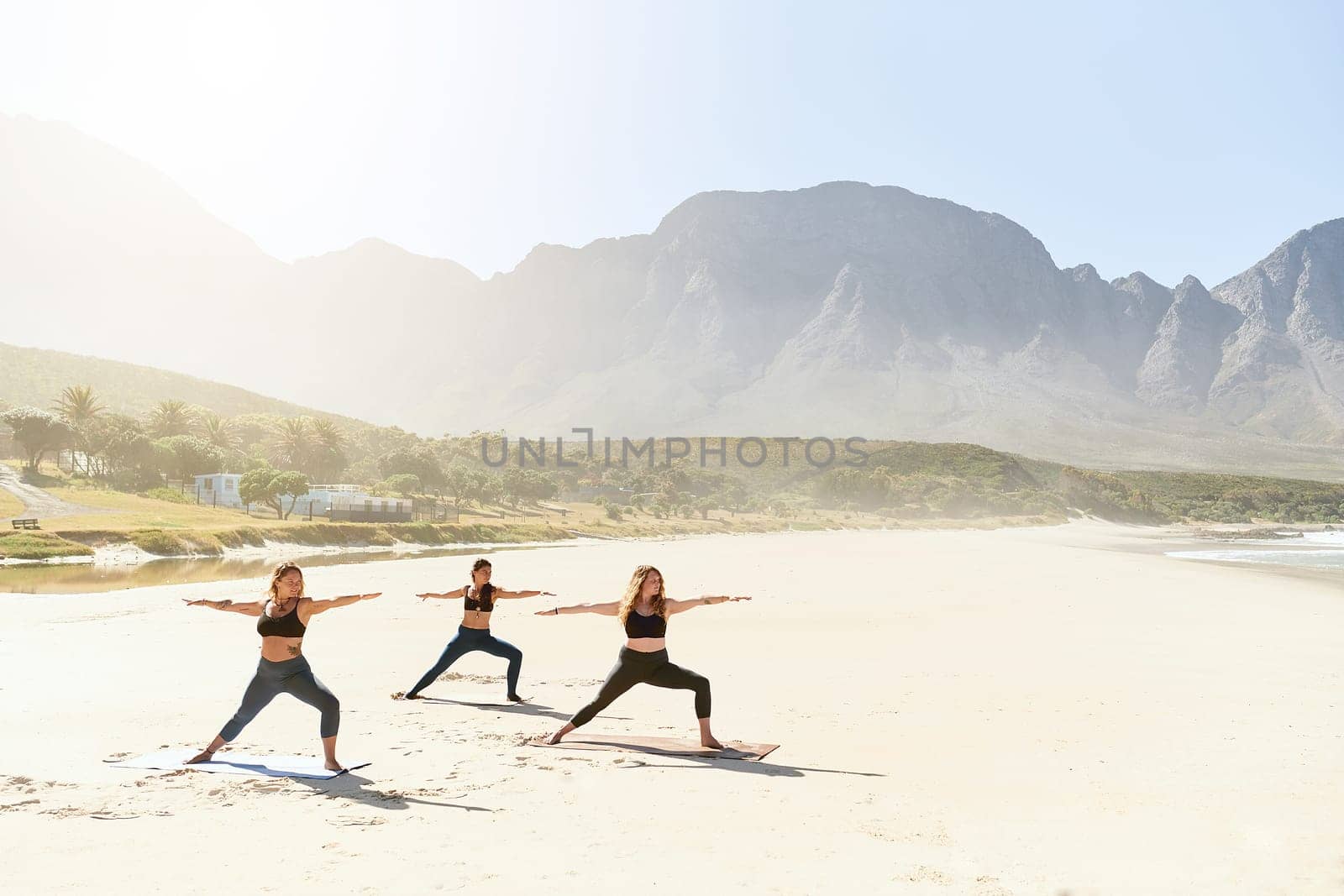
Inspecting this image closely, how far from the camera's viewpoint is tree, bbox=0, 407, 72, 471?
2832 inches

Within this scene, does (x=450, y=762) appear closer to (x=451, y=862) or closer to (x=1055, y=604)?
(x=451, y=862)

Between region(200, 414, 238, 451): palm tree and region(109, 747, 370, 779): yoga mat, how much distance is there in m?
87.4

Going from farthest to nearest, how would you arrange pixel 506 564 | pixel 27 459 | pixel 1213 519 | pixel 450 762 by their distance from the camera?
pixel 1213 519 → pixel 27 459 → pixel 506 564 → pixel 450 762

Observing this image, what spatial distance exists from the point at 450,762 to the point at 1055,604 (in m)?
18.2

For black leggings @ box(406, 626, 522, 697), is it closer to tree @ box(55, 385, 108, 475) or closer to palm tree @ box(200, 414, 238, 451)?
tree @ box(55, 385, 108, 475)

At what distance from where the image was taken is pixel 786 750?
834cm

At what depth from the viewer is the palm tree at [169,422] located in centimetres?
8569

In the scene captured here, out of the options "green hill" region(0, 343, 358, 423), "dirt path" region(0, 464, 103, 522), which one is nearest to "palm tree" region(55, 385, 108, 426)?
"dirt path" region(0, 464, 103, 522)

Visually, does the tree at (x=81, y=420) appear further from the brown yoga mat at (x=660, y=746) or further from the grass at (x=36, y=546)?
the brown yoga mat at (x=660, y=746)

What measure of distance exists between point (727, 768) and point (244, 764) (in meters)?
3.93

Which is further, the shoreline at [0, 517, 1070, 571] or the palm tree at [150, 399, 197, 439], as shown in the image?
the palm tree at [150, 399, 197, 439]

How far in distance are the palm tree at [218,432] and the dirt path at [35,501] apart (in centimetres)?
2063

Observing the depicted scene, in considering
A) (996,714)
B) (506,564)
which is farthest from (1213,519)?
(996,714)

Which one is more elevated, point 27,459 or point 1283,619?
point 27,459
